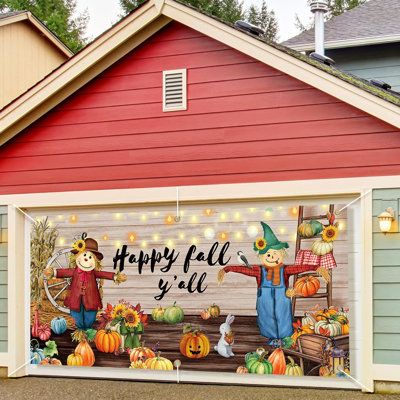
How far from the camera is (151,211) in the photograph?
11008 millimetres

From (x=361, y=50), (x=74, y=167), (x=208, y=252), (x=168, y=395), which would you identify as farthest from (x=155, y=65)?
(x=361, y=50)

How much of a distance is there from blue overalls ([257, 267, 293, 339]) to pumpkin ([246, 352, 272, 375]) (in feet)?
1.02

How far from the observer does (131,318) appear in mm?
10953

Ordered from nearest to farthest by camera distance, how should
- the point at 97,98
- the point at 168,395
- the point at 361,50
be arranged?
the point at 168,395, the point at 97,98, the point at 361,50

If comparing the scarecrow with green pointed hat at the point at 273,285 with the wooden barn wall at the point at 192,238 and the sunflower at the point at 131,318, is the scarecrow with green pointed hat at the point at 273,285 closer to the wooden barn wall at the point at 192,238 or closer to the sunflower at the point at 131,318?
the wooden barn wall at the point at 192,238

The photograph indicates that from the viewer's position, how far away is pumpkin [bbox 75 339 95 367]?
36.6 ft

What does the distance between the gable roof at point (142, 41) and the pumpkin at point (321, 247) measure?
1748 mm

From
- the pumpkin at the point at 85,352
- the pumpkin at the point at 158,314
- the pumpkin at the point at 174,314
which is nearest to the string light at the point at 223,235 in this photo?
the pumpkin at the point at 174,314

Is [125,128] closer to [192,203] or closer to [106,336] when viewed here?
[192,203]

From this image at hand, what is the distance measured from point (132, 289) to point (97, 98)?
2.76m

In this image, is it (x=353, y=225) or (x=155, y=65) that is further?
(x=155, y=65)

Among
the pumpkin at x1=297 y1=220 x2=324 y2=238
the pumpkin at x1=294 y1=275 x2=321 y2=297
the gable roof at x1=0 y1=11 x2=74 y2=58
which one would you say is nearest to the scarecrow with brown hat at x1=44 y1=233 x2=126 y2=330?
the pumpkin at x1=294 y1=275 x2=321 y2=297

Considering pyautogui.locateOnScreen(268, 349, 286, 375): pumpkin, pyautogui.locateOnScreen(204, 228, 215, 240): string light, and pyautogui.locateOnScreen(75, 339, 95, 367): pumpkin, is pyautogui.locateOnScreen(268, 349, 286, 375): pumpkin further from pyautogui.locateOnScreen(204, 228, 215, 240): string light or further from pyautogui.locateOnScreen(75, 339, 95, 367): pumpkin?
pyautogui.locateOnScreen(75, 339, 95, 367): pumpkin

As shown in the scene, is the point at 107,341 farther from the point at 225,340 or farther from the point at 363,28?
the point at 363,28
